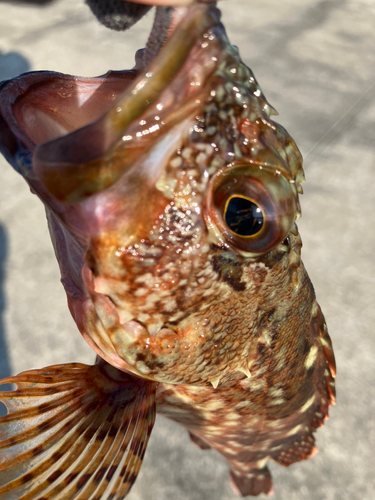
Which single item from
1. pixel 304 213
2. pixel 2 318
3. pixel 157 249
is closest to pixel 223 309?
pixel 157 249

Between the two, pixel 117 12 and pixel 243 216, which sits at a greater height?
pixel 117 12

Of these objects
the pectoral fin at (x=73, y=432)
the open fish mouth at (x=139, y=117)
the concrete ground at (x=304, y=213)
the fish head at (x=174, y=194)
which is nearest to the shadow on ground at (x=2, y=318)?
the concrete ground at (x=304, y=213)

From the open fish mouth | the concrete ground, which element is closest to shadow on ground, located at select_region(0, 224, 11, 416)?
the concrete ground

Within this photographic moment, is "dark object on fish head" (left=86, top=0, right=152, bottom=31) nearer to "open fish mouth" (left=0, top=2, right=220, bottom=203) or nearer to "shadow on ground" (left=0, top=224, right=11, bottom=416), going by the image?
"open fish mouth" (left=0, top=2, right=220, bottom=203)

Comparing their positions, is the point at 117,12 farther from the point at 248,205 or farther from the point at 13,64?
the point at 13,64

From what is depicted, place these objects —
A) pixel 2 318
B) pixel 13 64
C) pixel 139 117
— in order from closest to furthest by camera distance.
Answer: pixel 139 117 < pixel 2 318 < pixel 13 64

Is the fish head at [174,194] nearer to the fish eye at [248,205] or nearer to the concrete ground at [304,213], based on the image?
the fish eye at [248,205]

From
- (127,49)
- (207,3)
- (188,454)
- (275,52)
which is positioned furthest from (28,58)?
(207,3)
